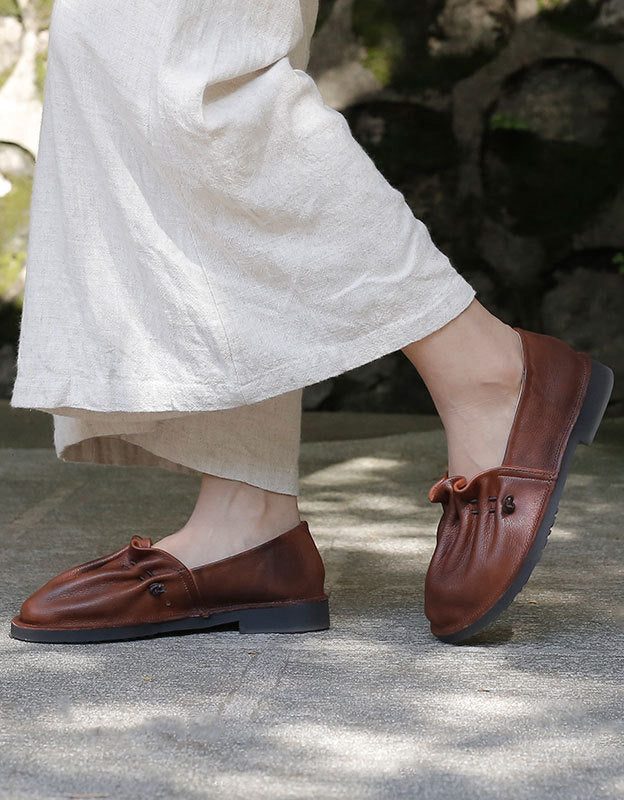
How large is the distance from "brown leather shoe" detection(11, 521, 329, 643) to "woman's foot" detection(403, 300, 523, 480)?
0.23 m

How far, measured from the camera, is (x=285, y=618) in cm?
132

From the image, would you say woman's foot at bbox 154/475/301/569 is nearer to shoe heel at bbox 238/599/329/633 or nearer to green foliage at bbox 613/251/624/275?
shoe heel at bbox 238/599/329/633

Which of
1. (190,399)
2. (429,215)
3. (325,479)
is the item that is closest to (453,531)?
(190,399)

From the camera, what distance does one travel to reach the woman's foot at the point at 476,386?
4.07ft

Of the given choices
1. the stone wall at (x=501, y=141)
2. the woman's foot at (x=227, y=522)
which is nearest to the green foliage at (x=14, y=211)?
the stone wall at (x=501, y=141)

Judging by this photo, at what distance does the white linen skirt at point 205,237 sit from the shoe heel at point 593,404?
19 cm

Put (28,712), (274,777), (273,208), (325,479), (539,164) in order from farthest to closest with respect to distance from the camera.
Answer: (539,164) < (325,479) < (273,208) < (28,712) < (274,777)

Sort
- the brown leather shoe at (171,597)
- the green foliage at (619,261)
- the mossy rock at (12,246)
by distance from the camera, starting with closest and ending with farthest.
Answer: the brown leather shoe at (171,597)
the green foliage at (619,261)
the mossy rock at (12,246)

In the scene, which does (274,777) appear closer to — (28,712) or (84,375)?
(28,712)

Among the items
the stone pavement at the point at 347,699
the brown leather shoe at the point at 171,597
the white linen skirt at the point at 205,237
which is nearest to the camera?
the stone pavement at the point at 347,699

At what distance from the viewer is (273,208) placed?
118 cm

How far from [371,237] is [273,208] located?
100 millimetres

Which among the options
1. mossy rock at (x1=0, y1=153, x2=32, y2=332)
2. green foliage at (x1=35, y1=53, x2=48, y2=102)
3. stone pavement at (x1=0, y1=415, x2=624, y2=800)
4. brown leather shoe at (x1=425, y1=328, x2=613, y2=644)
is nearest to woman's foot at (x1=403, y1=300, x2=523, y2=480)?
brown leather shoe at (x1=425, y1=328, x2=613, y2=644)

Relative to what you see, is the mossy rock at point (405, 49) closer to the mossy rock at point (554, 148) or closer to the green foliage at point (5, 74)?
the mossy rock at point (554, 148)
